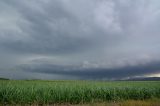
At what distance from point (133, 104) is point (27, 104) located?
8.86 meters

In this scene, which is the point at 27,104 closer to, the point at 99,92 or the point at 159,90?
the point at 99,92

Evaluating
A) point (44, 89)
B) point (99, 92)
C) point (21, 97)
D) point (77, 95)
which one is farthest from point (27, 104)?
point (99, 92)

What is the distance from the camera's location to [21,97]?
23.7m

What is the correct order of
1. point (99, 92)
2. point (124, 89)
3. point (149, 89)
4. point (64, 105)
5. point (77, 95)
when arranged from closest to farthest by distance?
point (64, 105), point (77, 95), point (99, 92), point (124, 89), point (149, 89)

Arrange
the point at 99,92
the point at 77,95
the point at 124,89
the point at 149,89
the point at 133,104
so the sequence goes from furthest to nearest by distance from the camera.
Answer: the point at 149,89
the point at 124,89
the point at 99,92
the point at 77,95
the point at 133,104

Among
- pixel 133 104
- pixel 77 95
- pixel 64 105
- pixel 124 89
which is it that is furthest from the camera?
pixel 124 89

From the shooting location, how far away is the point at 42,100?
2458cm

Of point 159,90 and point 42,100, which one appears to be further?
point 159,90

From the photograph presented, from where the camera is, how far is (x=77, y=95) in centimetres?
2677

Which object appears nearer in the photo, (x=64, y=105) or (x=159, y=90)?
(x=64, y=105)

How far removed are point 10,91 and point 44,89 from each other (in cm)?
327

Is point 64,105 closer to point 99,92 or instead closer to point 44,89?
point 44,89

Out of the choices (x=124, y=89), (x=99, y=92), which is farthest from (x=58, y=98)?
(x=124, y=89)

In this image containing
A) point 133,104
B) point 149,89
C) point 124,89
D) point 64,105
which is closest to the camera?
point 133,104
